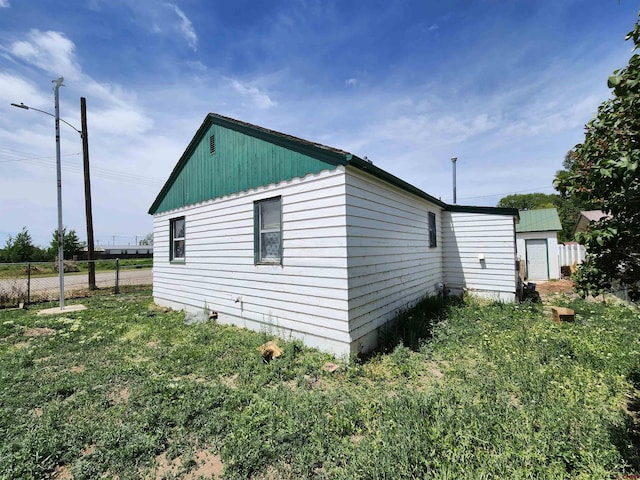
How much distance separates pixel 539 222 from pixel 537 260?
7.48 feet

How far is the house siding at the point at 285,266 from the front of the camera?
15.4 feet

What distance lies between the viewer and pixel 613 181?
186cm

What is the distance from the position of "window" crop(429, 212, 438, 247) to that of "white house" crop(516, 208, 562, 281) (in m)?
8.83

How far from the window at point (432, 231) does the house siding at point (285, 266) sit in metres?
5.07

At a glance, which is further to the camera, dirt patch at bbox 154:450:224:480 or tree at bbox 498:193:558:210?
tree at bbox 498:193:558:210

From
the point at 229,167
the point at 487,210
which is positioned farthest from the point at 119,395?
the point at 487,210

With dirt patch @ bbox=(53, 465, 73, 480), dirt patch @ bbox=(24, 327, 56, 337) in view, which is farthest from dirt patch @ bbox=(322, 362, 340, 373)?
dirt patch @ bbox=(24, 327, 56, 337)

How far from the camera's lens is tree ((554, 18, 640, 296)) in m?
1.67

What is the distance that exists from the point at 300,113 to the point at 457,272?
7.30m

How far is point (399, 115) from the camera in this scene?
9273 millimetres

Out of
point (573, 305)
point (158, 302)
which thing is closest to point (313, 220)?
point (158, 302)

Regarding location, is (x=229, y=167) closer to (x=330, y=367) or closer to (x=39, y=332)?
(x=330, y=367)

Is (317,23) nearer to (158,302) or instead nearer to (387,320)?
(387,320)

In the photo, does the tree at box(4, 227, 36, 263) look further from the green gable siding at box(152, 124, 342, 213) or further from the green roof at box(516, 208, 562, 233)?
the green roof at box(516, 208, 562, 233)
